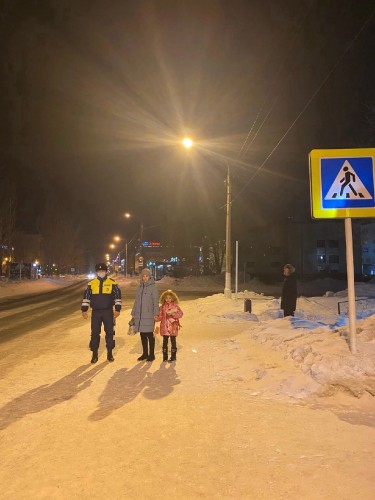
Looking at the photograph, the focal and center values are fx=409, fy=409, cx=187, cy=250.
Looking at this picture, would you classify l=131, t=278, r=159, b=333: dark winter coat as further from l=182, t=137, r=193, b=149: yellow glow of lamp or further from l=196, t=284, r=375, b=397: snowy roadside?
l=182, t=137, r=193, b=149: yellow glow of lamp

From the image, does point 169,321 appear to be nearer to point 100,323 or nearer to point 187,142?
point 100,323

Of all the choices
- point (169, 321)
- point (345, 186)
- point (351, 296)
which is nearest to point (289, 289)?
point (169, 321)

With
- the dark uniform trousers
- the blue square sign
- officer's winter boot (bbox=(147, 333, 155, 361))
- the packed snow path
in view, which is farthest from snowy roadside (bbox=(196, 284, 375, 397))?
the dark uniform trousers

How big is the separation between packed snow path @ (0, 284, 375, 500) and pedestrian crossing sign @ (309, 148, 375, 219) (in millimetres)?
2553

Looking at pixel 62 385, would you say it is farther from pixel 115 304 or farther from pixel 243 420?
pixel 243 420

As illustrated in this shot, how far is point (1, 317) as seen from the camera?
16.2 meters

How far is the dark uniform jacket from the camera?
7742mm

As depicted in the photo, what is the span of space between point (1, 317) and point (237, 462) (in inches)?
582

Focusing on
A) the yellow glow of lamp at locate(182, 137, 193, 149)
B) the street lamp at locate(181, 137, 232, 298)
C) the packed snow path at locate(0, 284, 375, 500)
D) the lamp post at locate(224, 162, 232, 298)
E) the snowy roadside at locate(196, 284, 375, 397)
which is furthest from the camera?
the lamp post at locate(224, 162, 232, 298)

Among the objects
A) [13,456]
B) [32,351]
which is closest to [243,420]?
[13,456]

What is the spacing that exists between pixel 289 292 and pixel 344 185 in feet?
17.8

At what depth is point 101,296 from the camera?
7.77m

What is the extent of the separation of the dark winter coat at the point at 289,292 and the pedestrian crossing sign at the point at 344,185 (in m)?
5.05

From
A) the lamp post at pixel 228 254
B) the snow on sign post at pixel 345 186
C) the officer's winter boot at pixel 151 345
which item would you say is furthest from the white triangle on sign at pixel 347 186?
the lamp post at pixel 228 254
